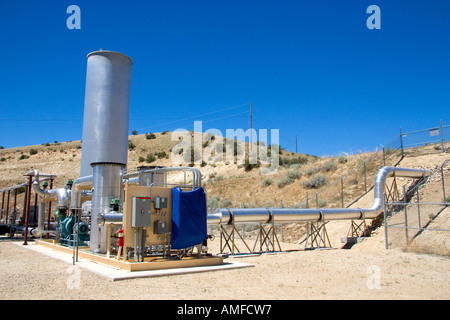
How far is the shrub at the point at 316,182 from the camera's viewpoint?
102 ft

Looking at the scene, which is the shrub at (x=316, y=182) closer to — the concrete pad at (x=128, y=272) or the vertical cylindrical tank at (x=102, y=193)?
the concrete pad at (x=128, y=272)

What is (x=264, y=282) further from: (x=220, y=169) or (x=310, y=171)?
(x=220, y=169)

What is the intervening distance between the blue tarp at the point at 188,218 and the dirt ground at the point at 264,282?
4.80 feet

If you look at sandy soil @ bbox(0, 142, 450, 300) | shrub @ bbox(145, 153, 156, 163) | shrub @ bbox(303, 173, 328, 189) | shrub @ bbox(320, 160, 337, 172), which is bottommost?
sandy soil @ bbox(0, 142, 450, 300)

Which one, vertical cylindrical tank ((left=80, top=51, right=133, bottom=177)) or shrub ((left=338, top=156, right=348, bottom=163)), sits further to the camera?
shrub ((left=338, top=156, right=348, bottom=163))

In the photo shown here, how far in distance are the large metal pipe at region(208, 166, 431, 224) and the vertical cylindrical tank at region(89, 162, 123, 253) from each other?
3907mm

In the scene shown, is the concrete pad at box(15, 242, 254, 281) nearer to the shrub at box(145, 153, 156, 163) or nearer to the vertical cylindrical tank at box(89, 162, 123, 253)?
the vertical cylindrical tank at box(89, 162, 123, 253)

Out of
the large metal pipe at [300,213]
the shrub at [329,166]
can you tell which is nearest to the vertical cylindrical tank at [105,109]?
the large metal pipe at [300,213]

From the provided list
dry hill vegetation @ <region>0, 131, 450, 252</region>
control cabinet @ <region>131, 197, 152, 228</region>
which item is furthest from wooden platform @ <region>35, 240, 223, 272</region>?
dry hill vegetation @ <region>0, 131, 450, 252</region>

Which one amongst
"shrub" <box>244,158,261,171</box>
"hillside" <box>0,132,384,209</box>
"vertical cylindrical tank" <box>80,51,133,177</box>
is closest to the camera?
"vertical cylindrical tank" <box>80,51,133,177</box>

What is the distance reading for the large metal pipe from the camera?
15.0 meters
